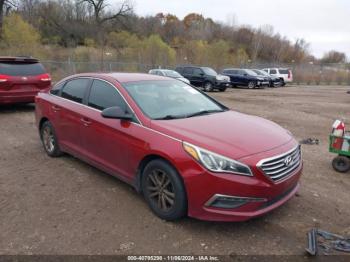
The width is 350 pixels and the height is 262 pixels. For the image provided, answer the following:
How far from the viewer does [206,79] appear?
23.0m

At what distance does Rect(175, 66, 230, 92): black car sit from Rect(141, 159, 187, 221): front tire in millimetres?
19440

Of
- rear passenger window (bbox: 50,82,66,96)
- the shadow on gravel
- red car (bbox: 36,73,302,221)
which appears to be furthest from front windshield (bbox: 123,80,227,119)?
the shadow on gravel

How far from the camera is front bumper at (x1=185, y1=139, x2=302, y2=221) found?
10.7 feet

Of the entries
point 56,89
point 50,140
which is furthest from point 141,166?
point 56,89

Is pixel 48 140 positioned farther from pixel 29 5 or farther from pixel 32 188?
pixel 29 5

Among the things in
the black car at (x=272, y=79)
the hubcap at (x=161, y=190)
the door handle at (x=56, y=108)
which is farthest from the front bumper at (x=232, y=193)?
the black car at (x=272, y=79)

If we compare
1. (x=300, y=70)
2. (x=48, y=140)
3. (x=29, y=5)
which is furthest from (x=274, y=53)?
(x=48, y=140)

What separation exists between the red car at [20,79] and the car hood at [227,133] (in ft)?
23.2

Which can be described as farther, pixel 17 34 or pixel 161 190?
pixel 17 34

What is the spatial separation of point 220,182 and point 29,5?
63.3 m

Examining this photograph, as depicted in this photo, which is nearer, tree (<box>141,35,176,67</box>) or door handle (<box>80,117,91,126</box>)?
door handle (<box>80,117,91,126</box>)

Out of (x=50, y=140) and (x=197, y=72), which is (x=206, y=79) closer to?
(x=197, y=72)

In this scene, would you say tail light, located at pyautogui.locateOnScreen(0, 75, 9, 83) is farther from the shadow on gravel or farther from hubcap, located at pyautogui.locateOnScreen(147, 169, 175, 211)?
hubcap, located at pyautogui.locateOnScreen(147, 169, 175, 211)

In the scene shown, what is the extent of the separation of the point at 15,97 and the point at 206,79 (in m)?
15.2
